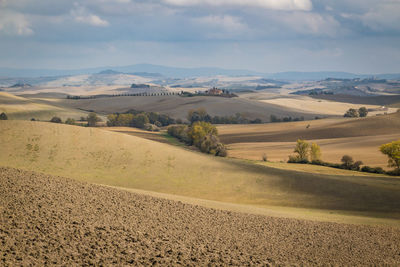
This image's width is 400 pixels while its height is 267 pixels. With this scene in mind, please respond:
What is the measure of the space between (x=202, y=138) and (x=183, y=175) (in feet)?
133

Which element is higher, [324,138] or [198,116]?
[198,116]

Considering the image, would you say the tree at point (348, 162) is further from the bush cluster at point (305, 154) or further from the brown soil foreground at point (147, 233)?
the brown soil foreground at point (147, 233)

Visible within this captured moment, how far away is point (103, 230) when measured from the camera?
15.7 metres

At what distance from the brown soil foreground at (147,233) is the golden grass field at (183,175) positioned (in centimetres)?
711

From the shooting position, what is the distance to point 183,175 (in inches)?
1567

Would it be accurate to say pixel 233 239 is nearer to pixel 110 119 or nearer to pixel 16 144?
pixel 16 144

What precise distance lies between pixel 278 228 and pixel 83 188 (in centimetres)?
1070

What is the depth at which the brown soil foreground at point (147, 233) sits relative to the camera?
45.3 feet

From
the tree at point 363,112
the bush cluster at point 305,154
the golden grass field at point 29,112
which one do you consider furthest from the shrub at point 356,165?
the tree at point 363,112

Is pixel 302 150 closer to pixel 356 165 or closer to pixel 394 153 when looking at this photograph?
pixel 356 165

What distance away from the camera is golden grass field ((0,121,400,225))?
32.5 metres

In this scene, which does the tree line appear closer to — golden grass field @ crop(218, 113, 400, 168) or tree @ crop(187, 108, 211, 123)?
golden grass field @ crop(218, 113, 400, 168)

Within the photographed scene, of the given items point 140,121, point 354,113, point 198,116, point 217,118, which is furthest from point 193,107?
point 354,113

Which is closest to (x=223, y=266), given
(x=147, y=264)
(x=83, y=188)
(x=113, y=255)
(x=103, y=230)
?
(x=147, y=264)
